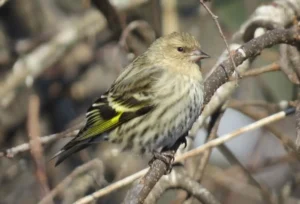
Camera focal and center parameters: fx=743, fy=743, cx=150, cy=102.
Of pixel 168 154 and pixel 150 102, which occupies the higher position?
pixel 150 102

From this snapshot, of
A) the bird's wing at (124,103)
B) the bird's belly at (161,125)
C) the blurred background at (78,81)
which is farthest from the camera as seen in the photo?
the blurred background at (78,81)

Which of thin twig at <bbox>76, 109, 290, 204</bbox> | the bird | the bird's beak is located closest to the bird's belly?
the bird

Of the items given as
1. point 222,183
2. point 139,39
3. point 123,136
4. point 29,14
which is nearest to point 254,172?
point 222,183

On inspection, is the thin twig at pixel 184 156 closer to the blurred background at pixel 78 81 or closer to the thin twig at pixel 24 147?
the thin twig at pixel 24 147

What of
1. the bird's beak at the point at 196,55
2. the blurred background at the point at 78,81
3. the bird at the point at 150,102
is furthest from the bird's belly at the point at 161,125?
the blurred background at the point at 78,81

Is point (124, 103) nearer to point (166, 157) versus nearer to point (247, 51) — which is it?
point (166, 157)

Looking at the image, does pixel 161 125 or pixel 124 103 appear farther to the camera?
pixel 124 103

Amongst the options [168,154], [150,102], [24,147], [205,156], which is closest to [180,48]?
[150,102]
